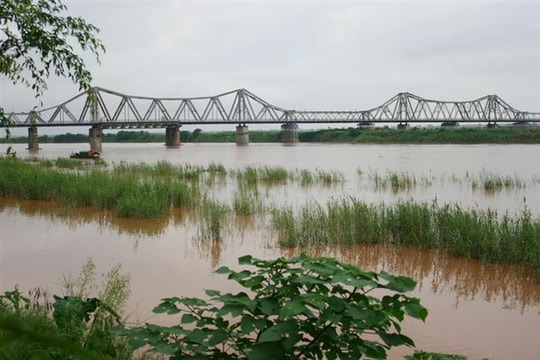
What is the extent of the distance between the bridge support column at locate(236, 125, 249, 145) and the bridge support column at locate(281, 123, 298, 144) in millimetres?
11356

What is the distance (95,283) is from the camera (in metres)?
6.53

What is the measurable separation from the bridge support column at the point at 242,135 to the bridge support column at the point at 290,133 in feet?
37.3

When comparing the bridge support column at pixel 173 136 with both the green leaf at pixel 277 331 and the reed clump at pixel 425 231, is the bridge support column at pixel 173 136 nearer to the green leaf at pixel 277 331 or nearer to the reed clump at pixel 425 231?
the reed clump at pixel 425 231

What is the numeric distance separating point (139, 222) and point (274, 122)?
98449 mm

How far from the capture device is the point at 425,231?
9.09 m

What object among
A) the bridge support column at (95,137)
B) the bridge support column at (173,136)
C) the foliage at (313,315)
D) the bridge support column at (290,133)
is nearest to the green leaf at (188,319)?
the foliage at (313,315)

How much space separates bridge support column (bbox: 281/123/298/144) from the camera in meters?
113

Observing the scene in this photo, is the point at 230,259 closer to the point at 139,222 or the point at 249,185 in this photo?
the point at 139,222

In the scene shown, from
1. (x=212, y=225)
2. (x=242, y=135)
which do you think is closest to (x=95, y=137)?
(x=242, y=135)

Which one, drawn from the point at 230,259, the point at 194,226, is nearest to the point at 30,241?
the point at 194,226

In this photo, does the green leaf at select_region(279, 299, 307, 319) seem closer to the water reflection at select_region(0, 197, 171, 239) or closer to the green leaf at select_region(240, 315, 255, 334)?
the green leaf at select_region(240, 315, 255, 334)

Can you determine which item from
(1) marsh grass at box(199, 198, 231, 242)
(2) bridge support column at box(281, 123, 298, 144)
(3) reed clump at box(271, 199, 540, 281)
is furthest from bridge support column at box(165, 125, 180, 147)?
(3) reed clump at box(271, 199, 540, 281)

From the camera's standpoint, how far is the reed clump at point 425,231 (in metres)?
7.88

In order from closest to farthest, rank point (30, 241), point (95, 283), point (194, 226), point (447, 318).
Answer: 1. point (447, 318)
2. point (95, 283)
3. point (30, 241)
4. point (194, 226)
